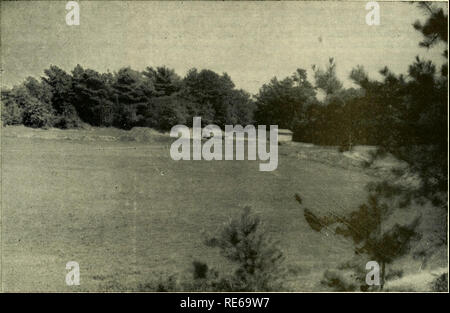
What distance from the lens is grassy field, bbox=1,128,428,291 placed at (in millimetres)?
4254

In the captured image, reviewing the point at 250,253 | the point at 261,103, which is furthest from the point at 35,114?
the point at 250,253

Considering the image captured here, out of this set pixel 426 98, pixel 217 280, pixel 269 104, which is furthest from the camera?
pixel 269 104

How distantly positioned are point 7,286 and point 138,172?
6.64 ft

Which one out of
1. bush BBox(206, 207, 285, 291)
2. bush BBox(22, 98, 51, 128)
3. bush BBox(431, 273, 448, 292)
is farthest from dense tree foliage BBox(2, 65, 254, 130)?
bush BBox(431, 273, 448, 292)

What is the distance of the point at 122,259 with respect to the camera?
14.0ft

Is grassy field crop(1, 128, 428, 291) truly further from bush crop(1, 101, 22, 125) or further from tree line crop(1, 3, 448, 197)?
tree line crop(1, 3, 448, 197)

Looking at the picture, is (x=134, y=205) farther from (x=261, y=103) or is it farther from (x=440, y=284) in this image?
(x=440, y=284)

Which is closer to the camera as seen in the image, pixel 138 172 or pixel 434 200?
pixel 434 200

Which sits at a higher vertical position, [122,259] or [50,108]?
[50,108]

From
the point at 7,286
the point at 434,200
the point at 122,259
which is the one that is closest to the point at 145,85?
the point at 122,259

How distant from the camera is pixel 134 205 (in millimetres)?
4516

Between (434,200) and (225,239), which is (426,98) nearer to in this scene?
(434,200)

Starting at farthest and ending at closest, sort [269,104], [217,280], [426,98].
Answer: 1. [269,104]
2. [217,280]
3. [426,98]
